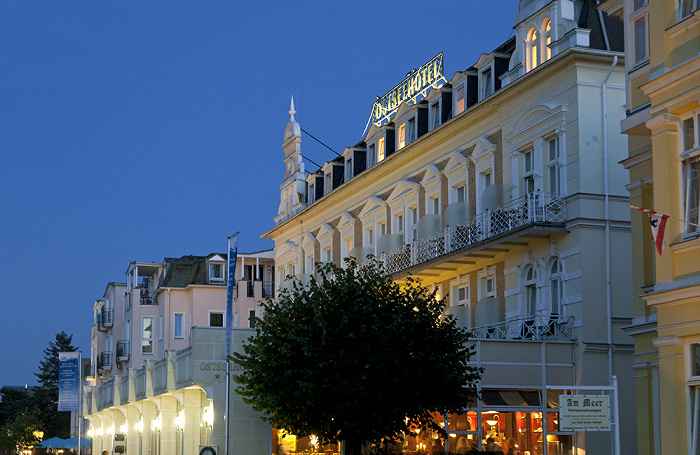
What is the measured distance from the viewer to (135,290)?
65.3 m

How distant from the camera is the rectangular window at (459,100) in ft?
119

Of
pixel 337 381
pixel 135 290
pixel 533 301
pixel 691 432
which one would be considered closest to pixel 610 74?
pixel 533 301

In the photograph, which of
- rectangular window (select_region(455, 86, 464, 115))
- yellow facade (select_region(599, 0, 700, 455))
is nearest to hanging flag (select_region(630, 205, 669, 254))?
yellow facade (select_region(599, 0, 700, 455))

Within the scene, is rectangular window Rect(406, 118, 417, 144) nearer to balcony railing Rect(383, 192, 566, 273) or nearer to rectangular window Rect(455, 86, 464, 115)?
rectangular window Rect(455, 86, 464, 115)

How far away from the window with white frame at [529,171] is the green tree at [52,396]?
81100 millimetres

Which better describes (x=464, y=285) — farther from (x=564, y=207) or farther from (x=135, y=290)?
(x=135, y=290)

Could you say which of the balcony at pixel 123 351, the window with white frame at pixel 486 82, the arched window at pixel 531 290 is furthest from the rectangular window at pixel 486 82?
the balcony at pixel 123 351

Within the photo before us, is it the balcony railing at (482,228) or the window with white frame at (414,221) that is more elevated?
the window with white frame at (414,221)

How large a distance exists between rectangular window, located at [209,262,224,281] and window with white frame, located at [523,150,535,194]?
116 ft

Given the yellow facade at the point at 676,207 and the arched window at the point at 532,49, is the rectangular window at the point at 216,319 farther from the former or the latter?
the yellow facade at the point at 676,207

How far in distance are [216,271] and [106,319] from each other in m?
13.6

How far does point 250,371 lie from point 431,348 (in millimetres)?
4820

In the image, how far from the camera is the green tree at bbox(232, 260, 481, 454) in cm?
2508

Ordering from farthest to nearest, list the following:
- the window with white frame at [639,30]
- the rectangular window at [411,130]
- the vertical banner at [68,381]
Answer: the vertical banner at [68,381] → the rectangular window at [411,130] → the window with white frame at [639,30]
